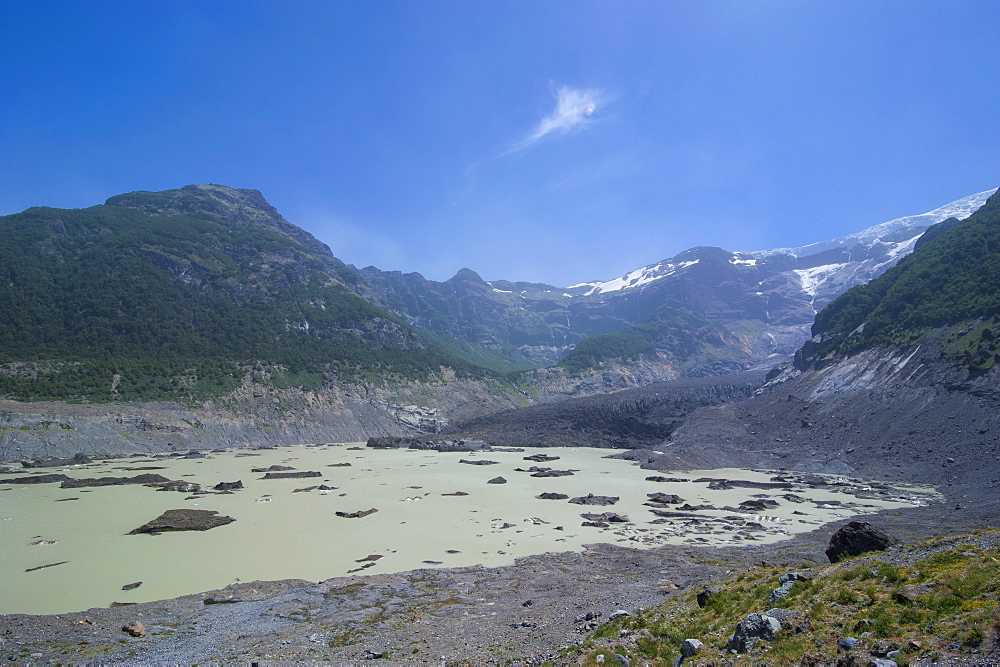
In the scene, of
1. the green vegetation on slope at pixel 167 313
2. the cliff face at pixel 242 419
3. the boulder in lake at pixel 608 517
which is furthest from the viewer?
the green vegetation on slope at pixel 167 313

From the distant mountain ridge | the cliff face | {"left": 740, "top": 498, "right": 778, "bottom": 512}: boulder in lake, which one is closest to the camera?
{"left": 740, "top": 498, "right": 778, "bottom": 512}: boulder in lake

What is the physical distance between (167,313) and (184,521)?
8371cm

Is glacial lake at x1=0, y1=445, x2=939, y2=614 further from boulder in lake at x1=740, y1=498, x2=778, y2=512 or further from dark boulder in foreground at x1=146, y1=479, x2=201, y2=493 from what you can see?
dark boulder in foreground at x1=146, y1=479, x2=201, y2=493

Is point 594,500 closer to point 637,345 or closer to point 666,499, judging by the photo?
point 666,499

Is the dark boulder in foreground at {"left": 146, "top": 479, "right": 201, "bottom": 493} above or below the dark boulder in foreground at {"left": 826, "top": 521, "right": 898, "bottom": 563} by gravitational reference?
below

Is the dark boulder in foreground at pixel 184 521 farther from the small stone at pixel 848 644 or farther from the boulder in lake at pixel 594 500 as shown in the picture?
the small stone at pixel 848 644

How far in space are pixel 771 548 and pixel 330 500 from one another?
27.2 m

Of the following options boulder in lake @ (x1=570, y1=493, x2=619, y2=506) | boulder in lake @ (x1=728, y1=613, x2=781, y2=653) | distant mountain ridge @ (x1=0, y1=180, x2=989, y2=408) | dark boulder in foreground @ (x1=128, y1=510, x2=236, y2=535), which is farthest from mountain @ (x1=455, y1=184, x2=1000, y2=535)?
distant mountain ridge @ (x1=0, y1=180, x2=989, y2=408)

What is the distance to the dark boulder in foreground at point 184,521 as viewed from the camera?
23.6 metres

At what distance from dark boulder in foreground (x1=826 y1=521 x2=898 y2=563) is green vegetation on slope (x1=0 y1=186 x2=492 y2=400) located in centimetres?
7698

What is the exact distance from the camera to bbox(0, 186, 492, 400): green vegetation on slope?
6788cm

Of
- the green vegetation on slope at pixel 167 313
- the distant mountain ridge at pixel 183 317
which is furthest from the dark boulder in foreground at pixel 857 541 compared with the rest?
the distant mountain ridge at pixel 183 317

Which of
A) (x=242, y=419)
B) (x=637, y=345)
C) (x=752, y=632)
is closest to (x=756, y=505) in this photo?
(x=752, y=632)

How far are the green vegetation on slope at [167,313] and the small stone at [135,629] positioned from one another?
63.2 metres
